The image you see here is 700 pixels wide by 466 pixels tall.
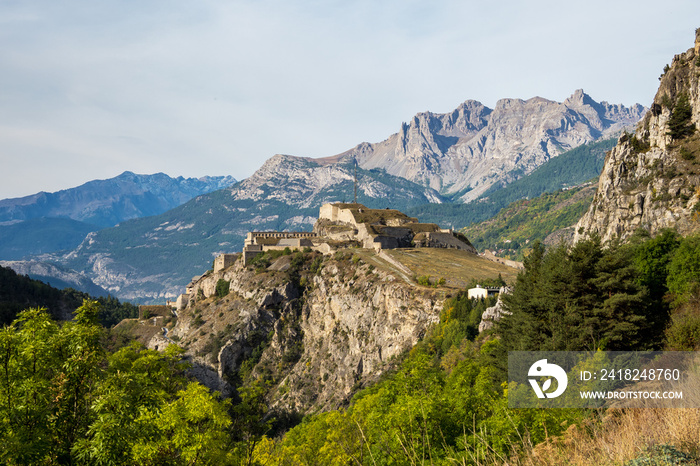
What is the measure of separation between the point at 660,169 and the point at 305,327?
64687mm

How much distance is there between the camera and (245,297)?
107312 mm

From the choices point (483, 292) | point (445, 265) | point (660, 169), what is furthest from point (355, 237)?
point (660, 169)

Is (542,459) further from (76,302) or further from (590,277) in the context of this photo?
(76,302)

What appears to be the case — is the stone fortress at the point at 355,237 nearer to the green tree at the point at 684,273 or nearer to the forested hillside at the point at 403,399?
the forested hillside at the point at 403,399

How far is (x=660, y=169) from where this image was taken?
263 feet

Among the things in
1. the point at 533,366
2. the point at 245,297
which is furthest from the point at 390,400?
the point at 245,297

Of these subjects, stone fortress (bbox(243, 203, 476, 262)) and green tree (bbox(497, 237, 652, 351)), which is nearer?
green tree (bbox(497, 237, 652, 351))

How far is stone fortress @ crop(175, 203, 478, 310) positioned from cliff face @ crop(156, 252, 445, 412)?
15.4ft

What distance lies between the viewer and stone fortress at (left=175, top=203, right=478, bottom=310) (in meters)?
109

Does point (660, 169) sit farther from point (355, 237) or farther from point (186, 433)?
point (186, 433)

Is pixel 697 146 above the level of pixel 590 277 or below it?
above

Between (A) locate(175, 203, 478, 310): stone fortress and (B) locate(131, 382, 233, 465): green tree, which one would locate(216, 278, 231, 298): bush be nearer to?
(A) locate(175, 203, 478, 310): stone fortress

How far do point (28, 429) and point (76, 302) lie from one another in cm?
15533

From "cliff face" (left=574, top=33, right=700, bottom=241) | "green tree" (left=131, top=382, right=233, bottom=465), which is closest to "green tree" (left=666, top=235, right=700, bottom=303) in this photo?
"green tree" (left=131, top=382, right=233, bottom=465)
